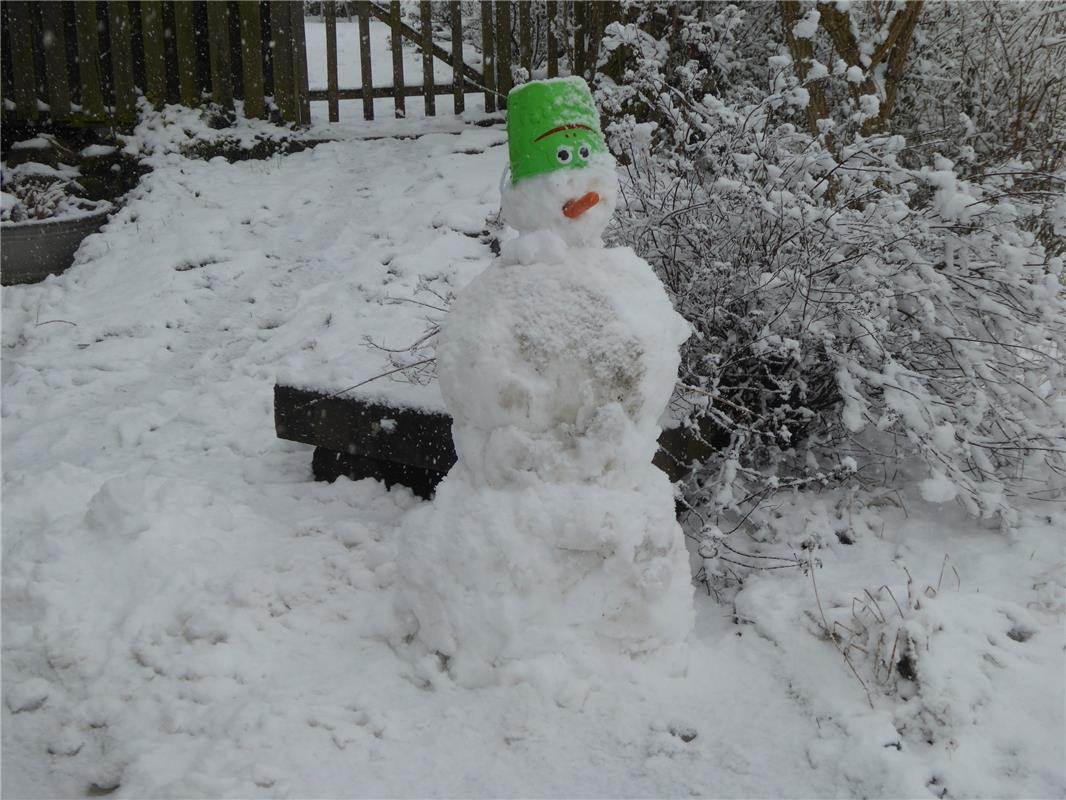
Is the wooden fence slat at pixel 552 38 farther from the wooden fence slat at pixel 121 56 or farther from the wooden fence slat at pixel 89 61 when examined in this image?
the wooden fence slat at pixel 89 61

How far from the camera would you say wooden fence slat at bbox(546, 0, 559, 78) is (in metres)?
8.62

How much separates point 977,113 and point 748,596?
212 inches

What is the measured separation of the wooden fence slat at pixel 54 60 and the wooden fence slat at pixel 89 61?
→ 15 cm

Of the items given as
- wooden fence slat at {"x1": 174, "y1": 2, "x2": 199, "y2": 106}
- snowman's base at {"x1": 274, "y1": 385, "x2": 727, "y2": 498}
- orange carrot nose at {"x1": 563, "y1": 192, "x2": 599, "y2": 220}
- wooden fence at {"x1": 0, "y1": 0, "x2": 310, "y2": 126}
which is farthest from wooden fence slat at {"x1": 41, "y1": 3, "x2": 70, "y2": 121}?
orange carrot nose at {"x1": 563, "y1": 192, "x2": 599, "y2": 220}

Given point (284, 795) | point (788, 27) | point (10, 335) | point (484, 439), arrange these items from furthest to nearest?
1. point (10, 335)
2. point (788, 27)
3. point (484, 439)
4. point (284, 795)

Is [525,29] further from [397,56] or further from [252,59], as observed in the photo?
[252,59]

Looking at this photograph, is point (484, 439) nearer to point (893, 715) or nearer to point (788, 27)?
point (893, 715)

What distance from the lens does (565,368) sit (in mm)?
2709

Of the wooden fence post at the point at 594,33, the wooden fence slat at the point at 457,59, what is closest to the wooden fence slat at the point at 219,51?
the wooden fence slat at the point at 457,59

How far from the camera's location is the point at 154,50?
27.8 ft

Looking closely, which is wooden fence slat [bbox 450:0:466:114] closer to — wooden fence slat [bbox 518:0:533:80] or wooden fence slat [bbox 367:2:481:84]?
wooden fence slat [bbox 367:2:481:84]

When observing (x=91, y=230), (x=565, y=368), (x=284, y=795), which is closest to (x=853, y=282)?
(x=565, y=368)

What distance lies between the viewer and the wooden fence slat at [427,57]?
28.2ft

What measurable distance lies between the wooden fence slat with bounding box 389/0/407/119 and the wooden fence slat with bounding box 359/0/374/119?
227 mm
